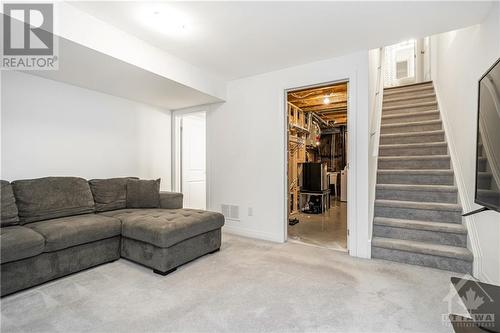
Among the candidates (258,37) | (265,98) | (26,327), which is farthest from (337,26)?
(26,327)

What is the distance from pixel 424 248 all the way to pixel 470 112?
1530 mm

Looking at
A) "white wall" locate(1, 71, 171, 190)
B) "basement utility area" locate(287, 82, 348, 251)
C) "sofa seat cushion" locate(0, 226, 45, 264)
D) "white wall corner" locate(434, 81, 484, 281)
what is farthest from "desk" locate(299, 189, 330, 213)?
"sofa seat cushion" locate(0, 226, 45, 264)

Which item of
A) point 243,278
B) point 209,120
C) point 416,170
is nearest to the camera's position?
point 243,278

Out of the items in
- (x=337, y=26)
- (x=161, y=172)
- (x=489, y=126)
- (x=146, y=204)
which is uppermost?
(x=337, y=26)

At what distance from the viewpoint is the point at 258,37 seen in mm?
2555

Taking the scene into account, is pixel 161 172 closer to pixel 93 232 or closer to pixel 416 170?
pixel 93 232

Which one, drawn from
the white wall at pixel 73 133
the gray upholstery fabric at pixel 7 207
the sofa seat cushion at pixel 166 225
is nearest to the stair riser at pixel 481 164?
the sofa seat cushion at pixel 166 225

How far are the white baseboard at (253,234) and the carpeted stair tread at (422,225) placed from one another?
1.27m

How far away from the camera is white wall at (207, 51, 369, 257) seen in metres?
2.86

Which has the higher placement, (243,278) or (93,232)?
(93,232)

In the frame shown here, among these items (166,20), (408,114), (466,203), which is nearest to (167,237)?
(166,20)

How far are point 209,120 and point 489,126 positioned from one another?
136 inches

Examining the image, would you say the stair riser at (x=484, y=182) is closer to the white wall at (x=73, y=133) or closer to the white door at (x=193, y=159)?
the white door at (x=193, y=159)

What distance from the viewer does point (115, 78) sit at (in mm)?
2973
